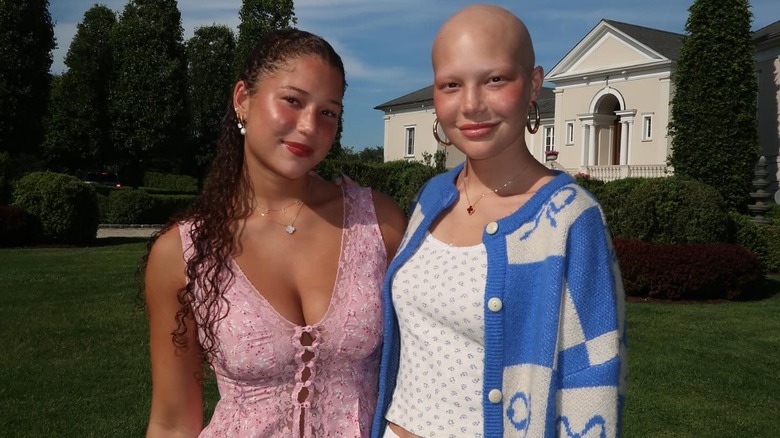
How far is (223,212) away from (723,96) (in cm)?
2809

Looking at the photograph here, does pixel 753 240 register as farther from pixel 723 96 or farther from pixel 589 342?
pixel 589 342

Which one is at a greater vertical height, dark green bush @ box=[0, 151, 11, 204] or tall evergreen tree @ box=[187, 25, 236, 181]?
tall evergreen tree @ box=[187, 25, 236, 181]

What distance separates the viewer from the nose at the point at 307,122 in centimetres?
226

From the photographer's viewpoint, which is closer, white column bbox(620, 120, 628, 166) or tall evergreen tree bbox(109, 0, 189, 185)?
white column bbox(620, 120, 628, 166)

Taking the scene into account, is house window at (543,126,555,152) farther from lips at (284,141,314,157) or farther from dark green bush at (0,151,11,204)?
lips at (284,141,314,157)

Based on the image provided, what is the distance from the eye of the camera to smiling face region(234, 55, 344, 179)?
7.47 feet

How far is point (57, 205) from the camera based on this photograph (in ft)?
66.9

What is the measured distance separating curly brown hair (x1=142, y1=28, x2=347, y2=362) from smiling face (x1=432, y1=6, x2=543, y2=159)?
476mm

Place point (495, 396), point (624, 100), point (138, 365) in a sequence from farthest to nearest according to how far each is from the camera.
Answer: point (624, 100) → point (138, 365) → point (495, 396)

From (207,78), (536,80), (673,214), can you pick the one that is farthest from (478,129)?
(207,78)

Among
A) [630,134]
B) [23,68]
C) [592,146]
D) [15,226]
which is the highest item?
[23,68]

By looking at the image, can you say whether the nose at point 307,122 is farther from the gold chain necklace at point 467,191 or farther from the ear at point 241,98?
the gold chain necklace at point 467,191

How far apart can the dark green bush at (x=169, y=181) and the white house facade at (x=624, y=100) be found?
17776 mm

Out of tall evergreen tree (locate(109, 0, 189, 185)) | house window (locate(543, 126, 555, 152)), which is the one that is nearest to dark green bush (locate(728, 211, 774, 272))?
house window (locate(543, 126, 555, 152))
